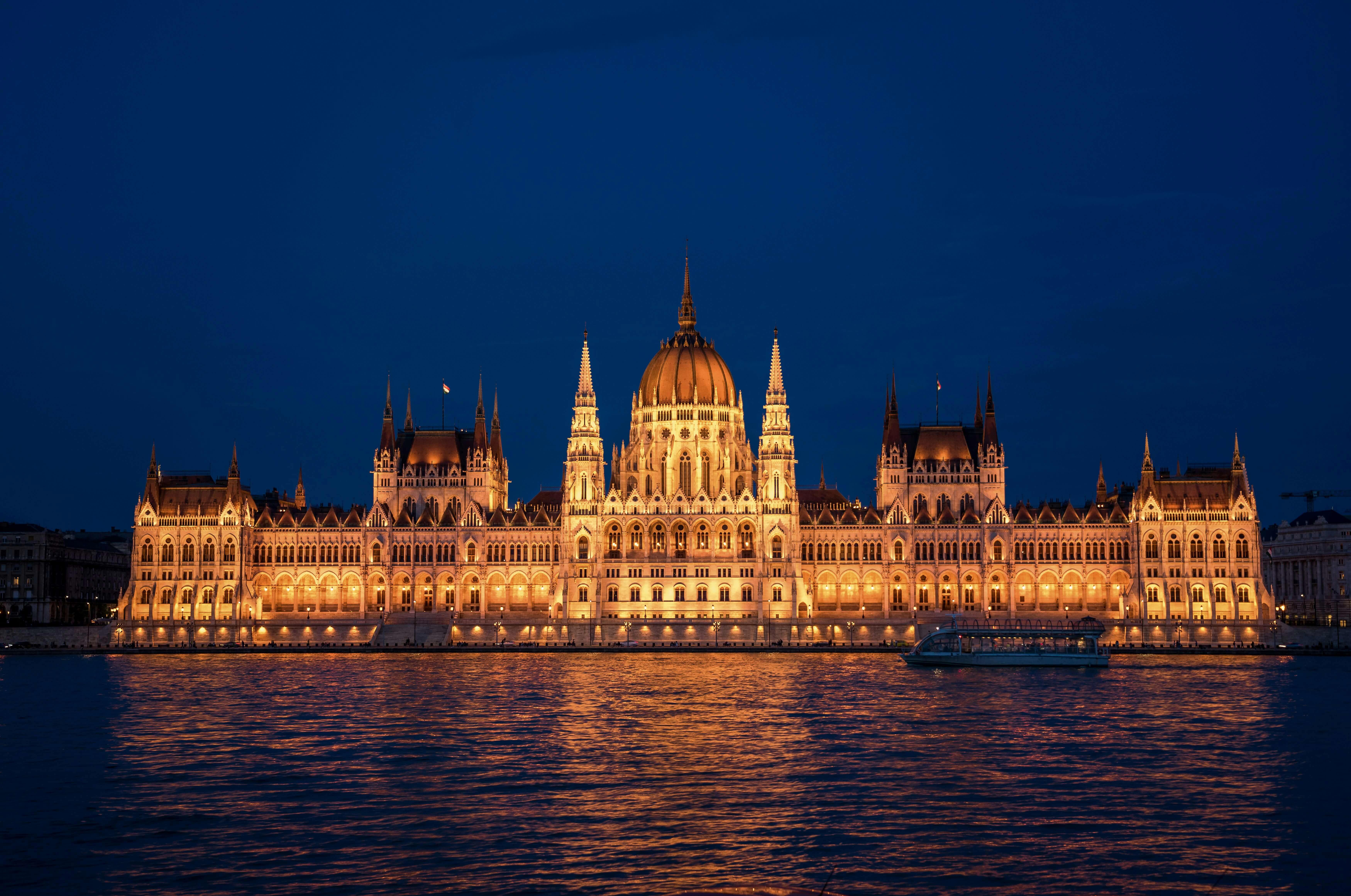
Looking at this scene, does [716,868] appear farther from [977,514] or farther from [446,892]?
[977,514]

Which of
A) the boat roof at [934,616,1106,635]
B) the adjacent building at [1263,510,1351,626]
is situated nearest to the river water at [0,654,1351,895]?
the boat roof at [934,616,1106,635]

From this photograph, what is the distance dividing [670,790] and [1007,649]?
75.5 m

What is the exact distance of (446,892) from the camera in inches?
1312

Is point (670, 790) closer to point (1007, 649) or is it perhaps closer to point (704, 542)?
point (1007, 649)

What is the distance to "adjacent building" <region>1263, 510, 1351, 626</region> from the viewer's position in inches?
6294

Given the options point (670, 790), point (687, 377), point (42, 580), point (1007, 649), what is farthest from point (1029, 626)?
point (42, 580)

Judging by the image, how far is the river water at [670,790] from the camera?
1390 inches

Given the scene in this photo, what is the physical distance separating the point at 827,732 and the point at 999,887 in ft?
94.0

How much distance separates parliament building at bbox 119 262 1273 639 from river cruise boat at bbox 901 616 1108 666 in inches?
806

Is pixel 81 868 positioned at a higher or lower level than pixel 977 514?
lower

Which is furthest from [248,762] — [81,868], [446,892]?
[446,892]

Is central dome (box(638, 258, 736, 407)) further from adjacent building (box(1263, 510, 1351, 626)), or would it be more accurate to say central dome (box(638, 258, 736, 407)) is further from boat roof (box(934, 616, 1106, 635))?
adjacent building (box(1263, 510, 1351, 626))

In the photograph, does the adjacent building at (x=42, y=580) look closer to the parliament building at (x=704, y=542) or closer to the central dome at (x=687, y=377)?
the parliament building at (x=704, y=542)

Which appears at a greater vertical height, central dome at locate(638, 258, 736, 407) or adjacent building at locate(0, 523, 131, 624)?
central dome at locate(638, 258, 736, 407)
